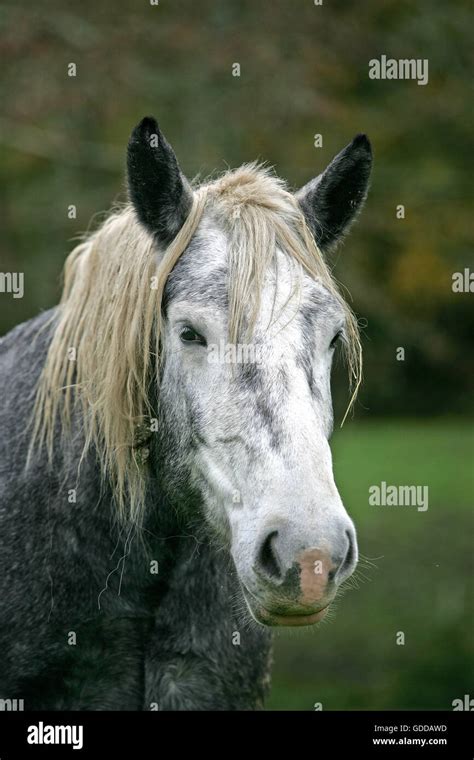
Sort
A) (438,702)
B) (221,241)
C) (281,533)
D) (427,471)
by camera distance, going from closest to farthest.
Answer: (281,533)
(221,241)
(438,702)
(427,471)

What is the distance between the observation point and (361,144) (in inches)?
177

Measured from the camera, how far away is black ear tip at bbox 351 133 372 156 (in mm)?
4473

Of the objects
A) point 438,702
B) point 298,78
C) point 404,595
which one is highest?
point 298,78

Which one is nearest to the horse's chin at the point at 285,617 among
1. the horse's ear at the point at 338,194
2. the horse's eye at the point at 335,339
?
the horse's eye at the point at 335,339

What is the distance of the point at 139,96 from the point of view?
38.1 ft

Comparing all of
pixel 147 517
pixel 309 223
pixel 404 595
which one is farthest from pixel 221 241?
pixel 404 595

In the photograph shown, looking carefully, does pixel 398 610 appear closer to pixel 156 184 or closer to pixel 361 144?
pixel 361 144

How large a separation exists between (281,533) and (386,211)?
10.1m

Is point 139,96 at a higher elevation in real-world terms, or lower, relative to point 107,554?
higher

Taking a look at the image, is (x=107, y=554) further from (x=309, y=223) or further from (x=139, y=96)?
(x=139, y=96)

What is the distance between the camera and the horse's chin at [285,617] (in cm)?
356

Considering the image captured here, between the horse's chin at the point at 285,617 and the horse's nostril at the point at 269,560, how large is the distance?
14 cm

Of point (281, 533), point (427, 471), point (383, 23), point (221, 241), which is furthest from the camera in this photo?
point (427, 471)

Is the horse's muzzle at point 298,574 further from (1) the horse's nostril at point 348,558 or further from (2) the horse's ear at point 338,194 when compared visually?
(2) the horse's ear at point 338,194
